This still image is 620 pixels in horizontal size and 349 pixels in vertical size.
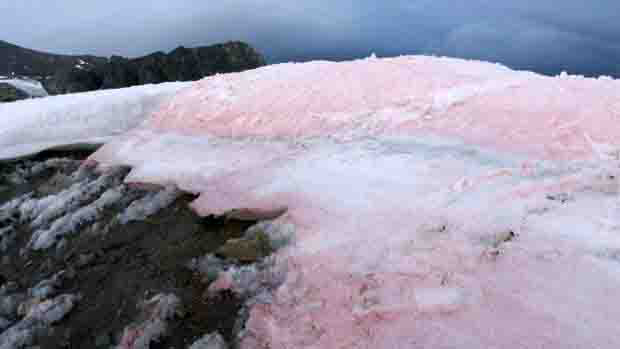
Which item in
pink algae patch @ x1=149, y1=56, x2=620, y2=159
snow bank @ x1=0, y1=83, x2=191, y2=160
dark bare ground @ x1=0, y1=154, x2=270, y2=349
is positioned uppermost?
pink algae patch @ x1=149, y1=56, x2=620, y2=159

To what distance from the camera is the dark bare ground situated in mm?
3082

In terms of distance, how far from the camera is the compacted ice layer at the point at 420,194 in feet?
7.91

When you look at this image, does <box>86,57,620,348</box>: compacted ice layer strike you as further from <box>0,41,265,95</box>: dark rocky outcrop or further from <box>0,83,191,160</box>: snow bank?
<box>0,41,265,95</box>: dark rocky outcrop

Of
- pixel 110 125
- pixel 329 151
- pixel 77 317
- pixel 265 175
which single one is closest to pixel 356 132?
pixel 329 151

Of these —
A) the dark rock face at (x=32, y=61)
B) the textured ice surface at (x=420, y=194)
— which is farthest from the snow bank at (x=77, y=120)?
the dark rock face at (x=32, y=61)

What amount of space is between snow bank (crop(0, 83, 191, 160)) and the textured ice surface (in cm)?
193

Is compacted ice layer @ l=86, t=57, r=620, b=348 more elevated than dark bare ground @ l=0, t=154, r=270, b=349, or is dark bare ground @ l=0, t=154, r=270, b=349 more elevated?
compacted ice layer @ l=86, t=57, r=620, b=348

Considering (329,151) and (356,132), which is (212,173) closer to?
(329,151)

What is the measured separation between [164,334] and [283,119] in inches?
160

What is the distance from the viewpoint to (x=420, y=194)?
3.77 meters

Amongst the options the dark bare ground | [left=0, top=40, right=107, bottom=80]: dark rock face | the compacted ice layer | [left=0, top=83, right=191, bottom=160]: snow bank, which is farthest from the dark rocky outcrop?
the dark bare ground

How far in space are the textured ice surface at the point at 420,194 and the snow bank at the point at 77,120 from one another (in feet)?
6.34

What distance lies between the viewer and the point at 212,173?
5512 mm

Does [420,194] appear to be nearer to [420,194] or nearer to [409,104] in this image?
[420,194]
